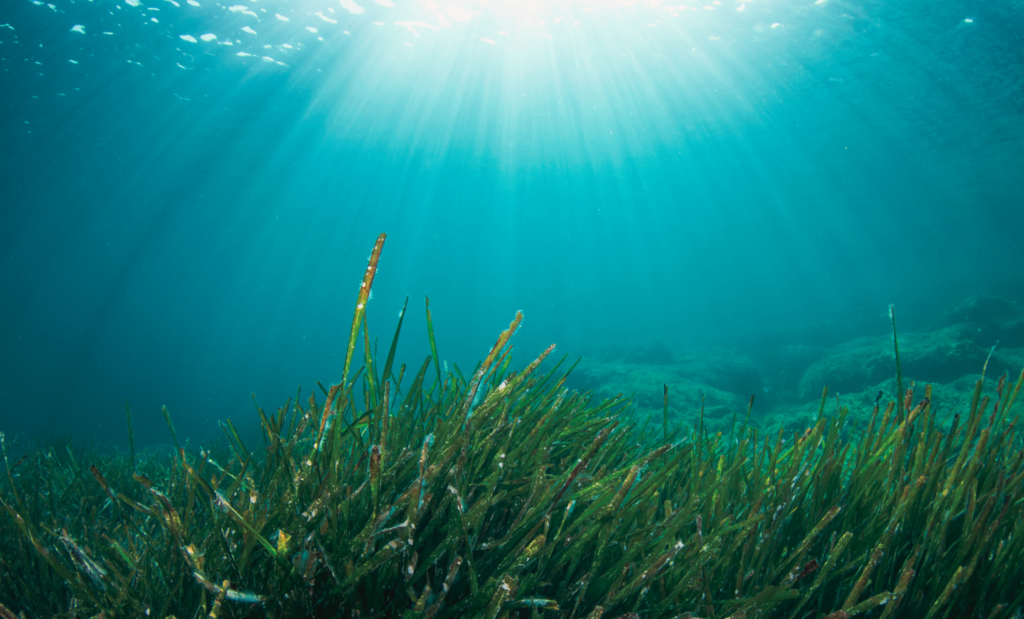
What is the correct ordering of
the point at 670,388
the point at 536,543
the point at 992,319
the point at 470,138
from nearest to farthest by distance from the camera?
1. the point at 536,543
2. the point at 670,388
3. the point at 992,319
4. the point at 470,138

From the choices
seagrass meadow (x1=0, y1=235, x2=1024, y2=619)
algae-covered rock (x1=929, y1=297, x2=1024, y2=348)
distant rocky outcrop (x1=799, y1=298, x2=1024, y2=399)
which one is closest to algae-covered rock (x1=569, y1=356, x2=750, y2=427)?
distant rocky outcrop (x1=799, y1=298, x2=1024, y2=399)

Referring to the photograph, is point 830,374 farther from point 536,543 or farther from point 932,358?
point 536,543

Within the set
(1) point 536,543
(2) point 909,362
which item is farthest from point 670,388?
(1) point 536,543

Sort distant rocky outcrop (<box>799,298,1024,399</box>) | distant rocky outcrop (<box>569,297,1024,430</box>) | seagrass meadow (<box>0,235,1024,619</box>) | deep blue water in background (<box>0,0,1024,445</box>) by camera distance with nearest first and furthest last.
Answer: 1. seagrass meadow (<box>0,235,1024,619</box>)
2. distant rocky outcrop (<box>569,297,1024,430</box>)
3. distant rocky outcrop (<box>799,298,1024,399</box>)
4. deep blue water in background (<box>0,0,1024,445</box>)

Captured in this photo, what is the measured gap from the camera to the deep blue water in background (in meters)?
22.5

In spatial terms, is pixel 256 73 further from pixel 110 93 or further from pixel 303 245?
pixel 303 245

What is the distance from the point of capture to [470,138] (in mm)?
42781

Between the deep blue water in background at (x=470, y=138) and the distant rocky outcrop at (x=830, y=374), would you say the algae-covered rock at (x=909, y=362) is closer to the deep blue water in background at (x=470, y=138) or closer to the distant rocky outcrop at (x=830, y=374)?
the distant rocky outcrop at (x=830, y=374)

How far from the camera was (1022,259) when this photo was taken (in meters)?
87.4

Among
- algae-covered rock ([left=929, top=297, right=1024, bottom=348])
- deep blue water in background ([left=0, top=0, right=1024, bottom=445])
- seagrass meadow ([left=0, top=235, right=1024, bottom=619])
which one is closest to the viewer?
seagrass meadow ([left=0, top=235, right=1024, bottom=619])

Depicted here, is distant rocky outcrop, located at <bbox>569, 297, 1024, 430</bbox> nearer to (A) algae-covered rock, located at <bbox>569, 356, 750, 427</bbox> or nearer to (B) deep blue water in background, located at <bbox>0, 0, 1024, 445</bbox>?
(A) algae-covered rock, located at <bbox>569, 356, 750, 427</bbox>

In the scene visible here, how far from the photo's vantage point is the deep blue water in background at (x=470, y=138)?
22484mm

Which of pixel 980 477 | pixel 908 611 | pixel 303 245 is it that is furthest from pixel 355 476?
pixel 303 245

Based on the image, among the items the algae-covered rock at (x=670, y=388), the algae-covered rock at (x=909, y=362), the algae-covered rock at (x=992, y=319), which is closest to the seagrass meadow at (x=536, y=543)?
the algae-covered rock at (x=670, y=388)
